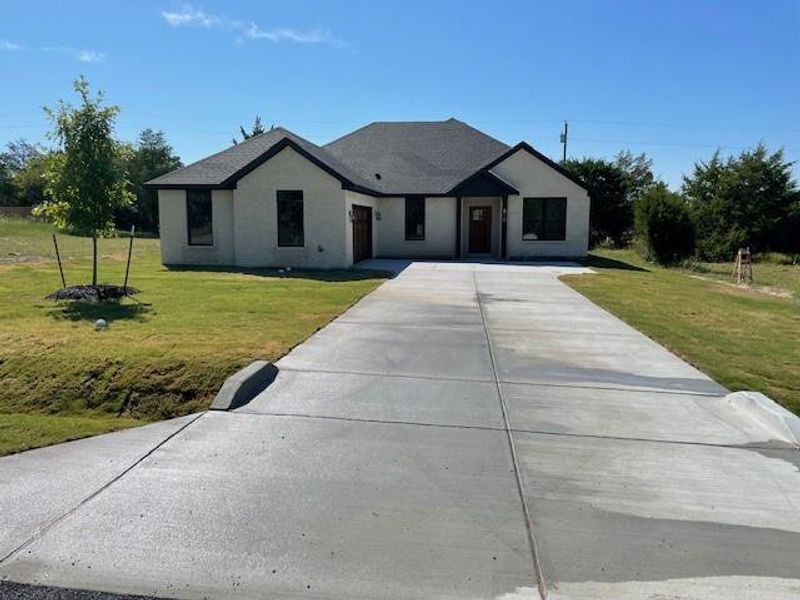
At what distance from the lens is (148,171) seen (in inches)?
2557

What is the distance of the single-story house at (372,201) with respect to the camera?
20.4m

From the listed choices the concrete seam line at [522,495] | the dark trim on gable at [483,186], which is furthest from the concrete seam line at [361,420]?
the dark trim on gable at [483,186]

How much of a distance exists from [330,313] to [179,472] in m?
6.53

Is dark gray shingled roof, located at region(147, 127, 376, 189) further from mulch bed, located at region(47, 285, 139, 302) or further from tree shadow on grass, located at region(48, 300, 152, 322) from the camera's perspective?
tree shadow on grass, located at region(48, 300, 152, 322)

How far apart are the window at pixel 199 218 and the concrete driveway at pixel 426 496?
52.1 ft

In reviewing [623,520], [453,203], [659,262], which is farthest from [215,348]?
[659,262]

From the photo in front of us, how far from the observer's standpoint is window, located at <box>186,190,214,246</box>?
21.4 m

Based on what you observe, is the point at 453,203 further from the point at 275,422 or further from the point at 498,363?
the point at 275,422

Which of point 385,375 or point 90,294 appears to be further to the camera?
point 90,294

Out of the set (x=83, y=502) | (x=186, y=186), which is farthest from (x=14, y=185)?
(x=83, y=502)

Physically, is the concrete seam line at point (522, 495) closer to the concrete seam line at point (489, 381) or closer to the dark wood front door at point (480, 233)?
the concrete seam line at point (489, 381)

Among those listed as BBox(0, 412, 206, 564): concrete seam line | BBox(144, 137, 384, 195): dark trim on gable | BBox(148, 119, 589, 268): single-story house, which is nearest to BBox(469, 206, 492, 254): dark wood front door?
BBox(148, 119, 589, 268): single-story house

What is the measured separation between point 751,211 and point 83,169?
3663cm

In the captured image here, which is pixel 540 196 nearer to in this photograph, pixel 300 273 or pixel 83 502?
pixel 300 273
